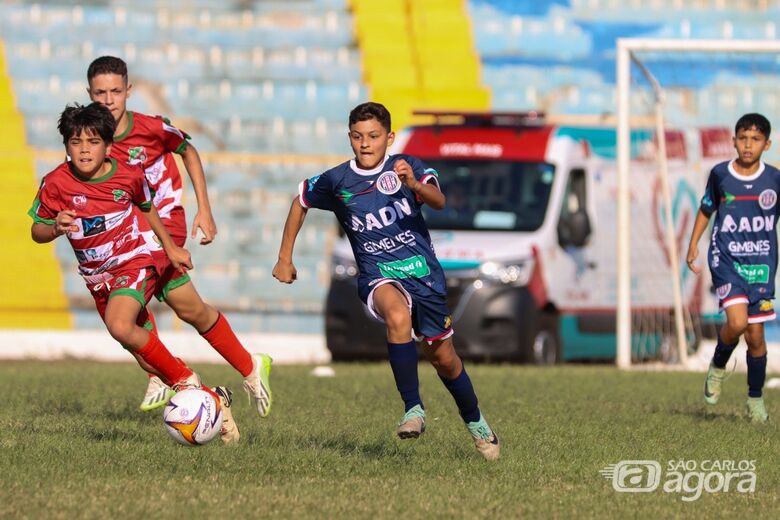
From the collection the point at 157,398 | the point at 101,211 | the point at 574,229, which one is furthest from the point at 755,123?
the point at 574,229

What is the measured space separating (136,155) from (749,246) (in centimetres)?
388

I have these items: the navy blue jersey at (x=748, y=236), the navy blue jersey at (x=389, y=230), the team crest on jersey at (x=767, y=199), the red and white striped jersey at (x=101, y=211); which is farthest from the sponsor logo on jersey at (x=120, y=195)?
the team crest on jersey at (x=767, y=199)

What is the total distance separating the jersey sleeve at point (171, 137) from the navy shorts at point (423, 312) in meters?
2.07

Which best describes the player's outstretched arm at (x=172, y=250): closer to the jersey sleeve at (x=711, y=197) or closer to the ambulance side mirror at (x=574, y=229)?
the jersey sleeve at (x=711, y=197)

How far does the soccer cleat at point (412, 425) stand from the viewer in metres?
7.05

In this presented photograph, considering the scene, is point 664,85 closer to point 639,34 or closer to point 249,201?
point 639,34

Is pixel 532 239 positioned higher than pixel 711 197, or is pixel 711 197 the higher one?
pixel 711 197

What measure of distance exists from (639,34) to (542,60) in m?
1.46

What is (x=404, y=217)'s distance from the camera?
24.5ft

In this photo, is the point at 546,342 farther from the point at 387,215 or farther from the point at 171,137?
the point at 387,215

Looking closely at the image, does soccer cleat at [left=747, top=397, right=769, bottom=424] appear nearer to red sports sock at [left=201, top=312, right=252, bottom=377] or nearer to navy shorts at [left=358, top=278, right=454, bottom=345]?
navy shorts at [left=358, top=278, right=454, bottom=345]

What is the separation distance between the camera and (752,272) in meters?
9.76

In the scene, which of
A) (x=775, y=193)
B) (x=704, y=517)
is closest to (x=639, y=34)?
(x=775, y=193)

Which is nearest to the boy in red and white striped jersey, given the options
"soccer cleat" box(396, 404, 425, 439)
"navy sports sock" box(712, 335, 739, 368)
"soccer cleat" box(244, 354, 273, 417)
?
"soccer cleat" box(244, 354, 273, 417)
